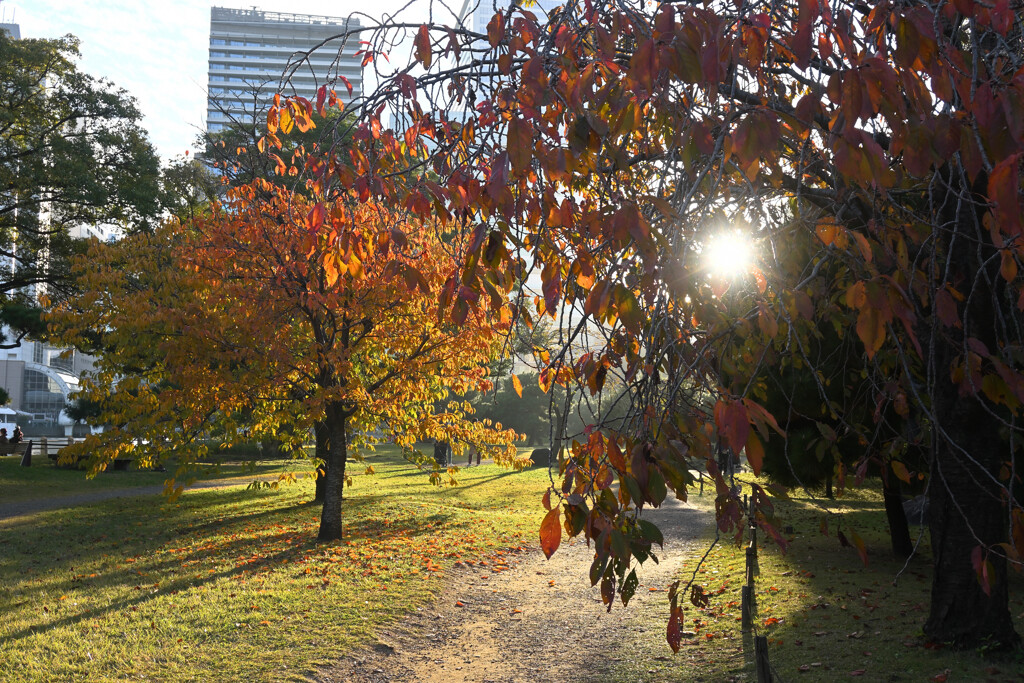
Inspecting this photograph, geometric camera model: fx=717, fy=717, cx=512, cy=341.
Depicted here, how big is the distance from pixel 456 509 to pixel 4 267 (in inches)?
683

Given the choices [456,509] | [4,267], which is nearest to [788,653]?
[456,509]

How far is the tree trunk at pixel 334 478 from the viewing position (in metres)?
13.4

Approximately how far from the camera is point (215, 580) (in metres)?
9.80

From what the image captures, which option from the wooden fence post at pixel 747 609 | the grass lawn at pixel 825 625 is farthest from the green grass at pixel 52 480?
the wooden fence post at pixel 747 609

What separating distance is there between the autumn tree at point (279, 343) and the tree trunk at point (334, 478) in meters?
0.02

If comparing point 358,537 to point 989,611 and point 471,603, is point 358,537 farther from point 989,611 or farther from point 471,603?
point 989,611

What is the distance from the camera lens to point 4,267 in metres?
23.5

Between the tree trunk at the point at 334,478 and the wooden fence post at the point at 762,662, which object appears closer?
the wooden fence post at the point at 762,662

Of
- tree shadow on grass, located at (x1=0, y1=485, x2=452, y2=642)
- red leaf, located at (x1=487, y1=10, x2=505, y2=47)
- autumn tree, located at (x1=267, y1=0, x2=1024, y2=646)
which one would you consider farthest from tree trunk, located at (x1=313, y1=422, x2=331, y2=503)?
red leaf, located at (x1=487, y1=10, x2=505, y2=47)

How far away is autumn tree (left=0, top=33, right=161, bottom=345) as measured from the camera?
846 inches

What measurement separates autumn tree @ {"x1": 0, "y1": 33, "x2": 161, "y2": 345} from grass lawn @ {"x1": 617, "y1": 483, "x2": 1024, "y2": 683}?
20.6 m

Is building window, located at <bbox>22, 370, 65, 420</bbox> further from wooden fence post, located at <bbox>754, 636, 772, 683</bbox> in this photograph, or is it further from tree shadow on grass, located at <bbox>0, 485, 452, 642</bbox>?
wooden fence post, located at <bbox>754, 636, 772, 683</bbox>

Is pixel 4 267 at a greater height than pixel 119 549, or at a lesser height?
greater

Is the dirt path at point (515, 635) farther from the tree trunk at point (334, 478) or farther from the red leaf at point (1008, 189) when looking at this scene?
the red leaf at point (1008, 189)
